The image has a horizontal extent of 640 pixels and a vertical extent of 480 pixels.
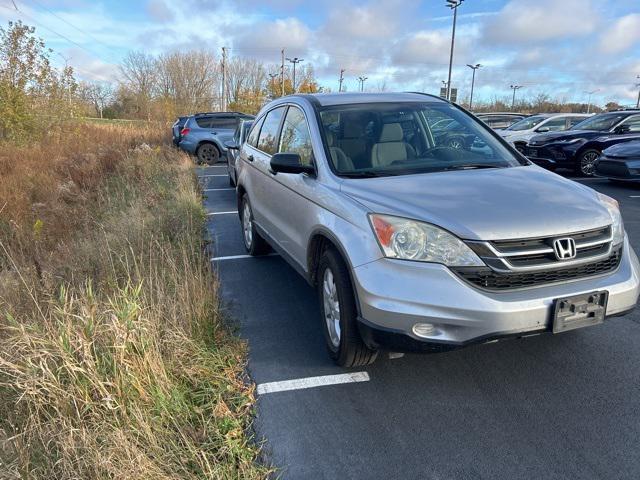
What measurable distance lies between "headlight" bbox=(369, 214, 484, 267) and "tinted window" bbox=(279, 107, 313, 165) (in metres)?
1.23

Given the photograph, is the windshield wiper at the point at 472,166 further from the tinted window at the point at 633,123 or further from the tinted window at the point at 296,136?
the tinted window at the point at 633,123

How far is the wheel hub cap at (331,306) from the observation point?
10.8ft

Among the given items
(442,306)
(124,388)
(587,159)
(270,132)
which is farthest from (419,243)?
(587,159)

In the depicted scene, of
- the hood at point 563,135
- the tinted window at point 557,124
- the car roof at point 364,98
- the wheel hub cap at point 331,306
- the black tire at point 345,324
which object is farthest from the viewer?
the tinted window at point 557,124

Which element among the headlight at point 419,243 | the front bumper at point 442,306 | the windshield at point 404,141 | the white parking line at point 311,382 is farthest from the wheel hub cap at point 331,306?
the windshield at point 404,141

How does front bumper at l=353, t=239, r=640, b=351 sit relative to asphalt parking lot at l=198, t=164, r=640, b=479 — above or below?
above

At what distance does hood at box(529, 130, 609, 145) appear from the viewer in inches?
492

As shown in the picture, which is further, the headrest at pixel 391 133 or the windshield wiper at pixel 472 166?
the headrest at pixel 391 133

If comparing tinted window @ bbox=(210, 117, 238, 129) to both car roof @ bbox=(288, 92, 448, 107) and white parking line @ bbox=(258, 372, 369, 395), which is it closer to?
car roof @ bbox=(288, 92, 448, 107)

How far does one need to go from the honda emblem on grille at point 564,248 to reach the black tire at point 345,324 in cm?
118

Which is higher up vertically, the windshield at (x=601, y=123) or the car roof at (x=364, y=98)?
the windshield at (x=601, y=123)

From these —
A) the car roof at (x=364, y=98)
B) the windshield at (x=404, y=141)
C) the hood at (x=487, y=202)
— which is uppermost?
the car roof at (x=364, y=98)

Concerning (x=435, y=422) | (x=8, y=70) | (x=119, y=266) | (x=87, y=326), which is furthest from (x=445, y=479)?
(x=8, y=70)

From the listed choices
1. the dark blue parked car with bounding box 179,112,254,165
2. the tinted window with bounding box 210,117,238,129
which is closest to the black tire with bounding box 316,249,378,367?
the dark blue parked car with bounding box 179,112,254,165
